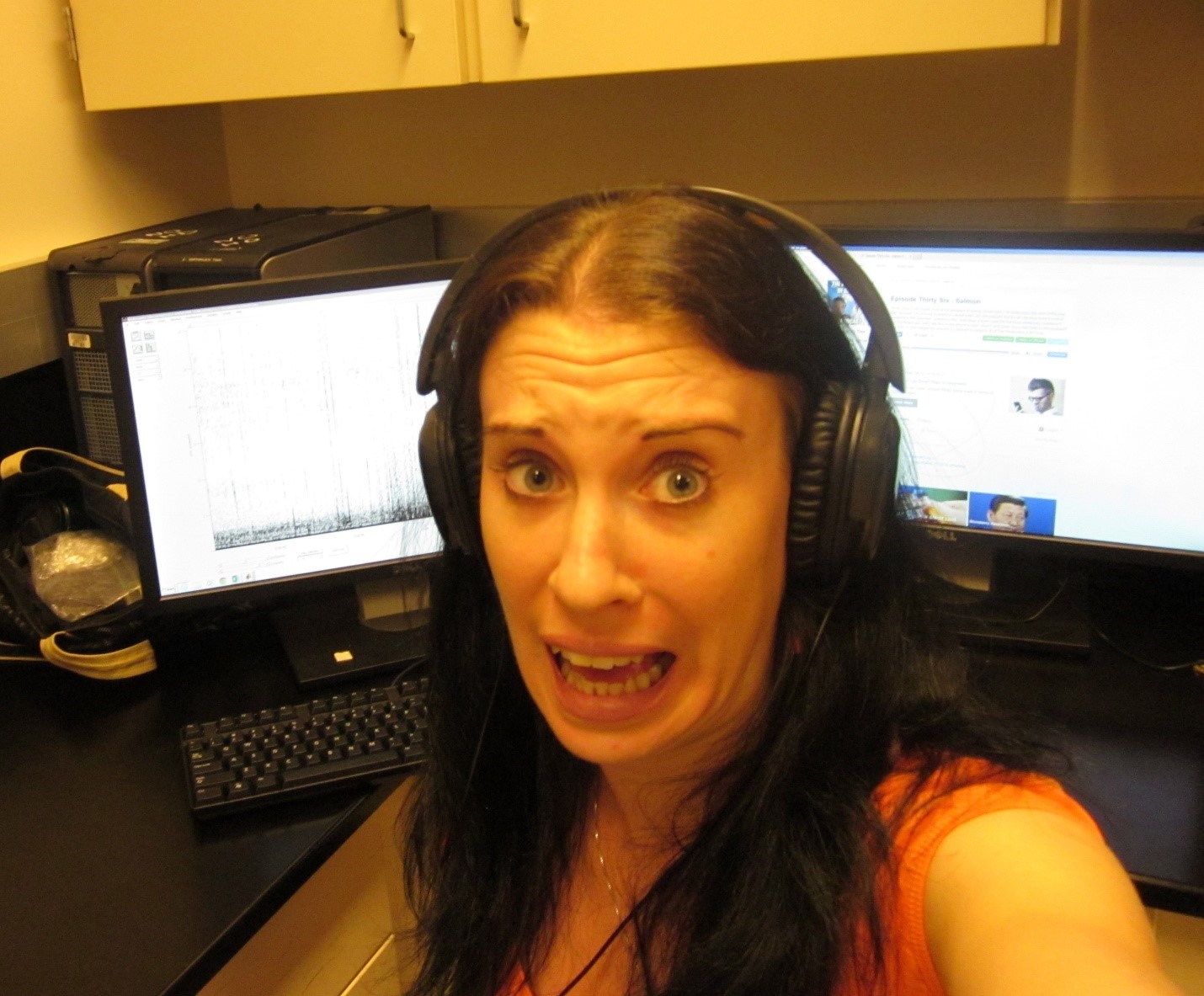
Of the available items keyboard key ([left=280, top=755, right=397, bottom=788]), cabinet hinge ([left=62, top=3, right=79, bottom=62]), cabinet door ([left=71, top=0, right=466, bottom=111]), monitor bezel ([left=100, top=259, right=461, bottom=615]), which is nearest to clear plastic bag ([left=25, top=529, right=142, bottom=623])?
monitor bezel ([left=100, top=259, right=461, bottom=615])

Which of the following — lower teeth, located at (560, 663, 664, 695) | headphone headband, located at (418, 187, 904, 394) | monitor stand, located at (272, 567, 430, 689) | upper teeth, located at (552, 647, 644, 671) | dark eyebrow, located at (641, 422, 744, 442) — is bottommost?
monitor stand, located at (272, 567, 430, 689)

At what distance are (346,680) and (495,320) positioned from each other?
66 centimetres

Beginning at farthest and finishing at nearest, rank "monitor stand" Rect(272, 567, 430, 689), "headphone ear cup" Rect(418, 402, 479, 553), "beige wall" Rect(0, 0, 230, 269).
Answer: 1. "beige wall" Rect(0, 0, 230, 269)
2. "monitor stand" Rect(272, 567, 430, 689)
3. "headphone ear cup" Rect(418, 402, 479, 553)

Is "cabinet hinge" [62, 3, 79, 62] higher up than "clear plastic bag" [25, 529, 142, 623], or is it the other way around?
"cabinet hinge" [62, 3, 79, 62]

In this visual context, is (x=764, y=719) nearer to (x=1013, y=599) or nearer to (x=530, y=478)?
(x=530, y=478)

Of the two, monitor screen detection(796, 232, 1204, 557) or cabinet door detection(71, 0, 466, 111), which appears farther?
cabinet door detection(71, 0, 466, 111)

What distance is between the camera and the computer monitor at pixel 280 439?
125cm

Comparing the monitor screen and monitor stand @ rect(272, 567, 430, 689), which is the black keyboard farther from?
the monitor screen

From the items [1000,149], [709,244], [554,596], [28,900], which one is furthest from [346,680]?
[1000,149]

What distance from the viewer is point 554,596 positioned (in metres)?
0.76

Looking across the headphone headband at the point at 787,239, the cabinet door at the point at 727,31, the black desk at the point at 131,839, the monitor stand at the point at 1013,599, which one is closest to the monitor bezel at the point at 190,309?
the black desk at the point at 131,839

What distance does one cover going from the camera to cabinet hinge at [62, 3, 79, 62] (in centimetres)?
158

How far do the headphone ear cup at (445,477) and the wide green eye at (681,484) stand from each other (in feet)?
0.61

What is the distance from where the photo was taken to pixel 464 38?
A: 1341 mm
